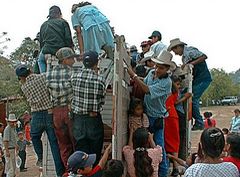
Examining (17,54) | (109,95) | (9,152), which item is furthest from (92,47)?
(17,54)

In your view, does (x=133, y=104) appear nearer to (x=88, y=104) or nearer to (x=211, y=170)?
(x=88, y=104)

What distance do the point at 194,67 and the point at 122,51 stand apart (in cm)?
356

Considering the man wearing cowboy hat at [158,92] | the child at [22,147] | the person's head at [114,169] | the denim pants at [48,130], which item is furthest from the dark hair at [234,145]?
the child at [22,147]

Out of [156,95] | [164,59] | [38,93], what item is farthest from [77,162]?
[164,59]

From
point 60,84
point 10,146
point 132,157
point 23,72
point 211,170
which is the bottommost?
point 10,146

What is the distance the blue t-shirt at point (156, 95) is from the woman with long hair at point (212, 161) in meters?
2.35

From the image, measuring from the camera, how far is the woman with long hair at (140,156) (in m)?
5.85

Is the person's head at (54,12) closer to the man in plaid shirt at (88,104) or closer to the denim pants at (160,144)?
the man in plaid shirt at (88,104)

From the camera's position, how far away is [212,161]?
403 centimetres

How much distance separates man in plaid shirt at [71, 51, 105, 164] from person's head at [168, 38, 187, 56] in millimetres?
2917

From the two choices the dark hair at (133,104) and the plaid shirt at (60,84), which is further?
the dark hair at (133,104)

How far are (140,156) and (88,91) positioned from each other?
3.21 ft

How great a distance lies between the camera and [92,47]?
7488 millimetres

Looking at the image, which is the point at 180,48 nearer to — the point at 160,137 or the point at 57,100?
the point at 160,137
